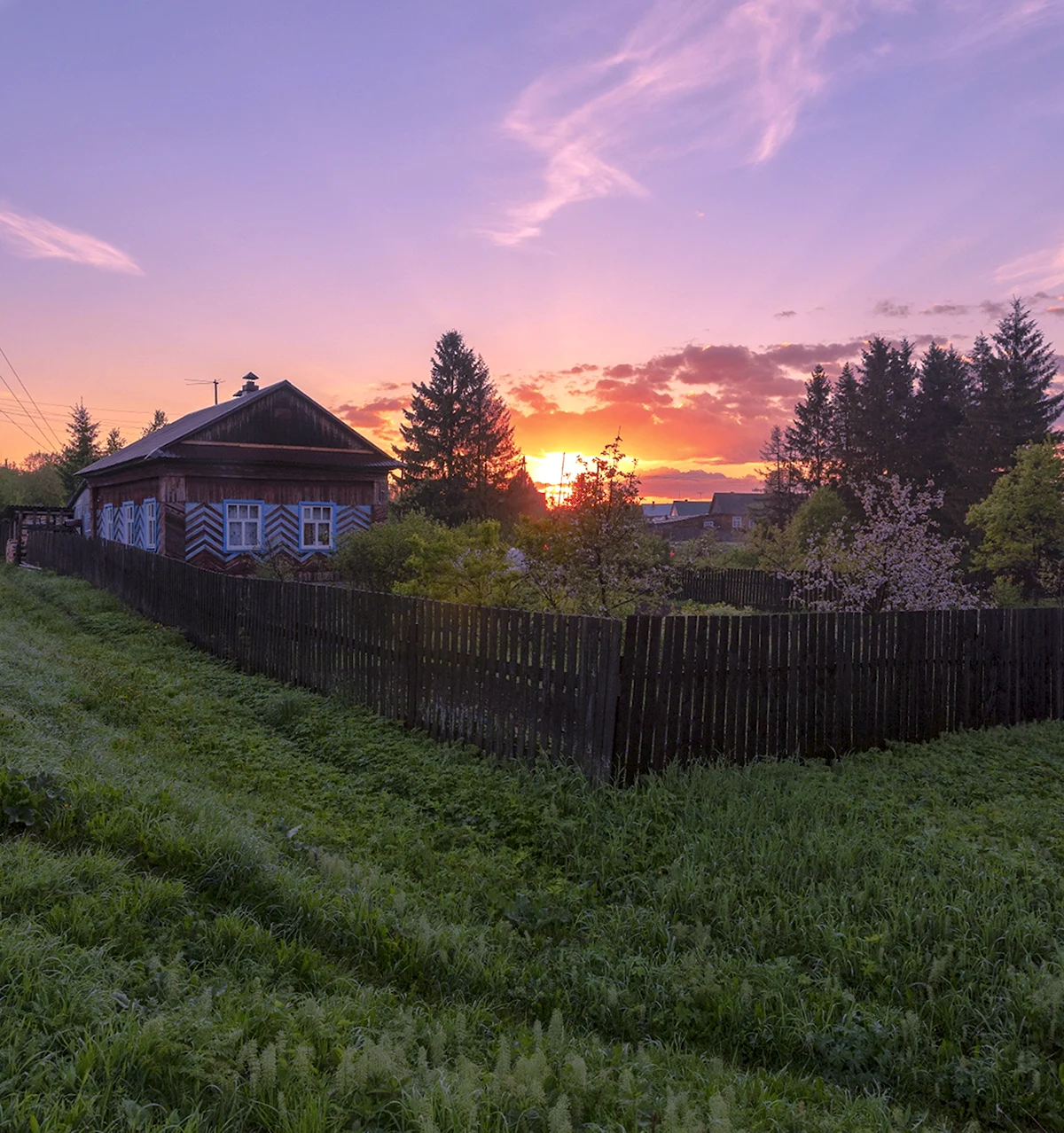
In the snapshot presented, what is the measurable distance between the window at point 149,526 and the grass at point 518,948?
20799 millimetres

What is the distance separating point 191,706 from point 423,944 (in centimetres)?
626

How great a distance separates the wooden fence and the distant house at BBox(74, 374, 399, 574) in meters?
15.3

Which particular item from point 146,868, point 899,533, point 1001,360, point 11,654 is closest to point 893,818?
point 146,868

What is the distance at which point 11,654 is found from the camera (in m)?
9.92

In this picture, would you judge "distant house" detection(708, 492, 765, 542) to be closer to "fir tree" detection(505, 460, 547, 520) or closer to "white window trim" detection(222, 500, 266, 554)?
"fir tree" detection(505, 460, 547, 520)

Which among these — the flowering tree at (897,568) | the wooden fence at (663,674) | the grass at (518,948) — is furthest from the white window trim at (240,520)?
the grass at (518,948)

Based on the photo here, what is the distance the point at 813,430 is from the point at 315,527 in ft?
149

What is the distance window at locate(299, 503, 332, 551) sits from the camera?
26734mm

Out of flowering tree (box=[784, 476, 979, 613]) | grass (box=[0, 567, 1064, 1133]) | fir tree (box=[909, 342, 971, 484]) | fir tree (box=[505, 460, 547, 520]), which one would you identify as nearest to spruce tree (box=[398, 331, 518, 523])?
fir tree (box=[505, 460, 547, 520])

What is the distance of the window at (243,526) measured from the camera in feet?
83.7

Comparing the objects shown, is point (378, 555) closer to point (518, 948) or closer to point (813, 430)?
point (518, 948)

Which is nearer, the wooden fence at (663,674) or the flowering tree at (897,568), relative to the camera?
the wooden fence at (663,674)

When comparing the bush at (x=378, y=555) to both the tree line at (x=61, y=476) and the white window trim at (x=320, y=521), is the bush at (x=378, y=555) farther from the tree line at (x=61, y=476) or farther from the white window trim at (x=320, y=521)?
the tree line at (x=61, y=476)

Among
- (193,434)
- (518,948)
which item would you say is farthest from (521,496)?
(518,948)
